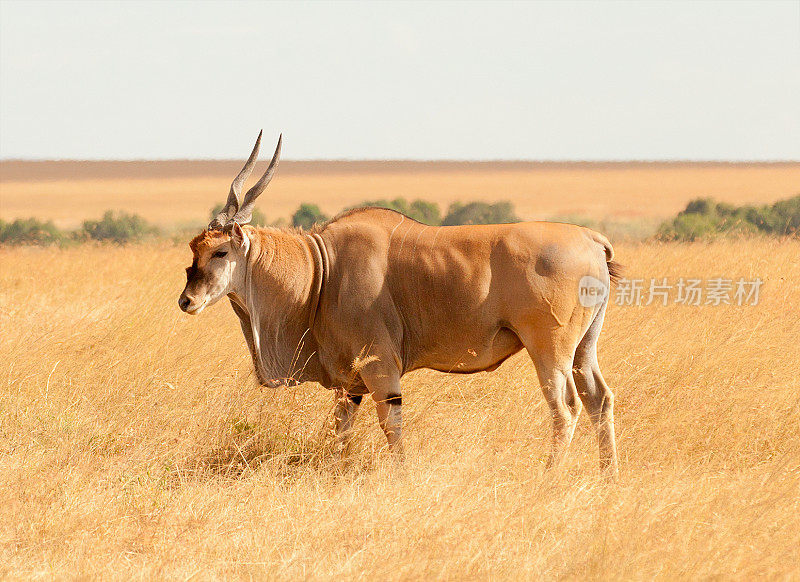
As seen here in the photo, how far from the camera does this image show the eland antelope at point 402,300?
582cm

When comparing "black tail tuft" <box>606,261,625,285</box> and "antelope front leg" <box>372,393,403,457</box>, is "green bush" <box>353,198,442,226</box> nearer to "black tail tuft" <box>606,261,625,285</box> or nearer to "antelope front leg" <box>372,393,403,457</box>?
"black tail tuft" <box>606,261,625,285</box>

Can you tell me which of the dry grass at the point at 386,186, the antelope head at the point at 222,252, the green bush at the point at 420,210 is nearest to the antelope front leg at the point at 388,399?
the antelope head at the point at 222,252

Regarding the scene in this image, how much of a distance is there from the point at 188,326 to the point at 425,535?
16.3ft

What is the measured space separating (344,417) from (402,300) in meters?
0.81

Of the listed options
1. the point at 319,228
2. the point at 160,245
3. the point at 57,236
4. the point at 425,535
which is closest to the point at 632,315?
the point at 319,228

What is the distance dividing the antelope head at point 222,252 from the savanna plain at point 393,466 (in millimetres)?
795

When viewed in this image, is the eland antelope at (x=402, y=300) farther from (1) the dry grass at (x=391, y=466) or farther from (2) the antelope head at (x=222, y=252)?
(1) the dry grass at (x=391, y=466)

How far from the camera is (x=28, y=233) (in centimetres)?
2366

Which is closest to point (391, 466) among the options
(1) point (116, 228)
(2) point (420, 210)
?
(2) point (420, 210)

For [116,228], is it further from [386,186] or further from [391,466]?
[386,186]


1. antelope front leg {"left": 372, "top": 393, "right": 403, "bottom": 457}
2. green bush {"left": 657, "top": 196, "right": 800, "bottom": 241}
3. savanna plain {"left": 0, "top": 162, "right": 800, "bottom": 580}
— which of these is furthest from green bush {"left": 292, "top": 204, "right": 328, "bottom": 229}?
antelope front leg {"left": 372, "top": 393, "right": 403, "bottom": 457}

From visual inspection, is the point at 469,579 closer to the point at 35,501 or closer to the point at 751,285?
the point at 35,501

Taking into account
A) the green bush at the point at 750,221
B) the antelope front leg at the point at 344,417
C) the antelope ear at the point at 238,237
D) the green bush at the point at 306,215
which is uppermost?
the antelope ear at the point at 238,237

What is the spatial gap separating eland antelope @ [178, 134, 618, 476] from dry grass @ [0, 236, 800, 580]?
27 cm
